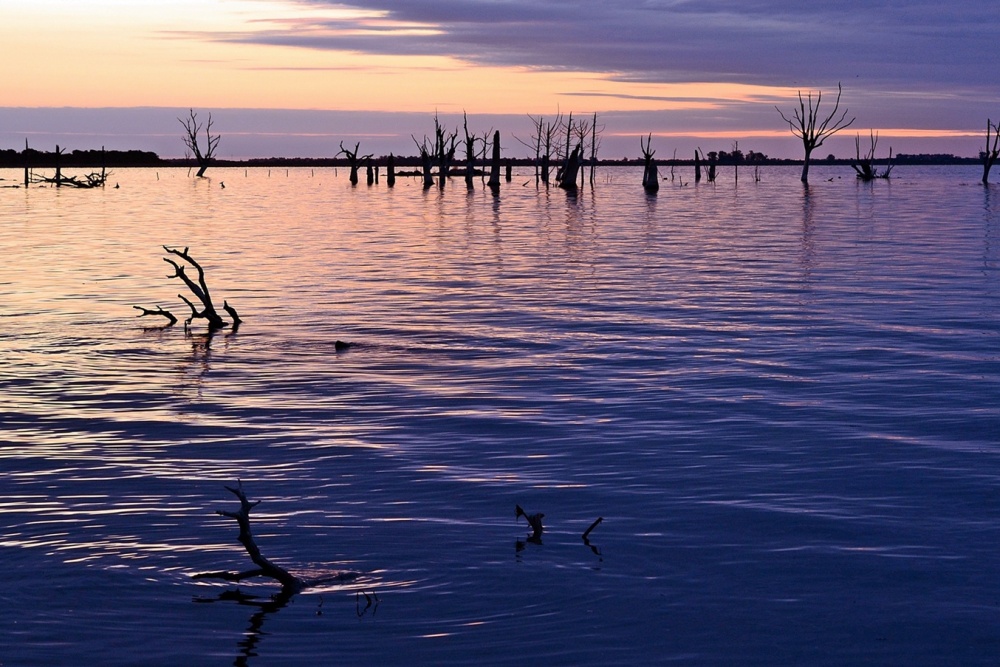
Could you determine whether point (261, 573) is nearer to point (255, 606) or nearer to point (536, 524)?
point (255, 606)

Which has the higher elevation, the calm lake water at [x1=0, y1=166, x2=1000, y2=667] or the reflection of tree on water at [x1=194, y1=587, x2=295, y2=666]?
the calm lake water at [x1=0, y1=166, x2=1000, y2=667]

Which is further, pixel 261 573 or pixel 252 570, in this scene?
pixel 252 570

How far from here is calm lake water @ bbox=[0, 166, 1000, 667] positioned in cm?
543

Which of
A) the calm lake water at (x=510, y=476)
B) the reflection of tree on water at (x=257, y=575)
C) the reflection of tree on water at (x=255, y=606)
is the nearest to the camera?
the reflection of tree on water at (x=255, y=606)

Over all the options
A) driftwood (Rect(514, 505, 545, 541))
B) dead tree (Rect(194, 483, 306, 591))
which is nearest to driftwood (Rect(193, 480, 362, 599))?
dead tree (Rect(194, 483, 306, 591))

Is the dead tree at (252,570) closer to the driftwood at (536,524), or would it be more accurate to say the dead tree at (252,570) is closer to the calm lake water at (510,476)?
the calm lake water at (510,476)

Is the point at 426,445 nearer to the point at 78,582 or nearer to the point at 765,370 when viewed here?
the point at 78,582

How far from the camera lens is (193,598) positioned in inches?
228

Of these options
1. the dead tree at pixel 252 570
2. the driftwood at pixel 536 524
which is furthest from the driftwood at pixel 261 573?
the driftwood at pixel 536 524

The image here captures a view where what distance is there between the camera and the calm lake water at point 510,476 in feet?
17.8

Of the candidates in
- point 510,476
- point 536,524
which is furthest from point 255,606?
point 510,476

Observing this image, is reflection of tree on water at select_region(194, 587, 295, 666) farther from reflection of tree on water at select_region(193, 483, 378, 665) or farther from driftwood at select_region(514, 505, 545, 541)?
driftwood at select_region(514, 505, 545, 541)

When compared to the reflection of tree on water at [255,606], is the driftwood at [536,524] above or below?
above

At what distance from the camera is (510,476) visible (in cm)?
819
